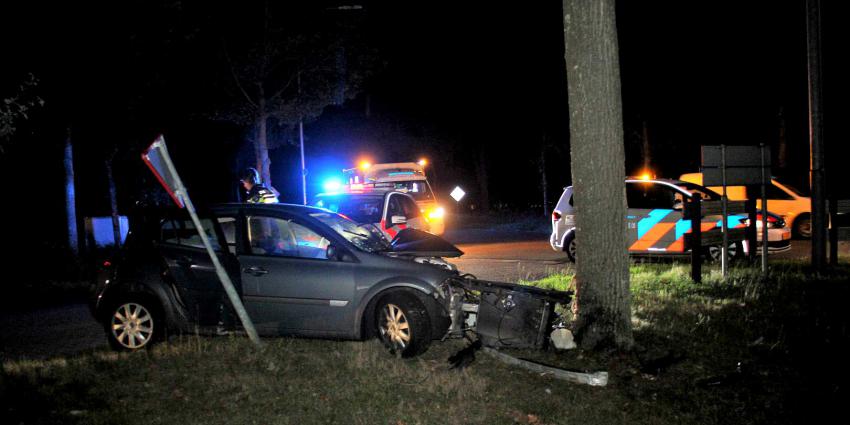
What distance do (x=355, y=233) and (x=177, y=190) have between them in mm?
2098

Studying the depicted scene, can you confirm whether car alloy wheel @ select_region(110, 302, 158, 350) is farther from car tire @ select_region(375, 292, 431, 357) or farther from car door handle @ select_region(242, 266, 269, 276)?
car tire @ select_region(375, 292, 431, 357)

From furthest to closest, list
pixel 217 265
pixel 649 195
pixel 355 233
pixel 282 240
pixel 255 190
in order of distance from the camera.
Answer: pixel 649 195 < pixel 255 190 < pixel 355 233 < pixel 282 240 < pixel 217 265

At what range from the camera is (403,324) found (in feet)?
22.2

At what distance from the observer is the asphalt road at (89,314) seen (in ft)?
25.8

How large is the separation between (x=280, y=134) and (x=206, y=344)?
103ft

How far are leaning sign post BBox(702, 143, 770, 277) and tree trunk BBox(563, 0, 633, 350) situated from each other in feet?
16.6

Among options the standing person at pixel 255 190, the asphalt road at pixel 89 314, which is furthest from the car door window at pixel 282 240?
the standing person at pixel 255 190

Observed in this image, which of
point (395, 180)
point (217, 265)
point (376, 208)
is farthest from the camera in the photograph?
point (395, 180)

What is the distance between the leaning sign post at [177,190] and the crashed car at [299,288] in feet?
1.13

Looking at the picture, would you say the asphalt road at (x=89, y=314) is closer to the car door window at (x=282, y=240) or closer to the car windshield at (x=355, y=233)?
the car door window at (x=282, y=240)

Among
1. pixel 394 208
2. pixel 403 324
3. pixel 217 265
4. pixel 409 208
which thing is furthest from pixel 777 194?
pixel 217 265

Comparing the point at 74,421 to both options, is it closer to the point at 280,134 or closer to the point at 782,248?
the point at 782,248

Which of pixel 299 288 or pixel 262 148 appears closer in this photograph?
pixel 299 288

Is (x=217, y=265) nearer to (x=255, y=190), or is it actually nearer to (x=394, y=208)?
(x=255, y=190)
